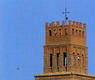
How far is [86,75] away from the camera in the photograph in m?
92.5

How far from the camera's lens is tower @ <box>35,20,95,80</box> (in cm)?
9206

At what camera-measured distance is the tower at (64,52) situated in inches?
3625

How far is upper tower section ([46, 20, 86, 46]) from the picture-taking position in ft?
306

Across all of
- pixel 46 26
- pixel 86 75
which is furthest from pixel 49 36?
pixel 86 75

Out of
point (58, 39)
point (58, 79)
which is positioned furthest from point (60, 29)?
point (58, 79)

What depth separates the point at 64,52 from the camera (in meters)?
92.9

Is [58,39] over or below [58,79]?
over

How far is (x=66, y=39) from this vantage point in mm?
93375

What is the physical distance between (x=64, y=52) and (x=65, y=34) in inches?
102

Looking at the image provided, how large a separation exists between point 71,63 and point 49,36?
18.0 feet

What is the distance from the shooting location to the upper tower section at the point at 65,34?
93250 millimetres

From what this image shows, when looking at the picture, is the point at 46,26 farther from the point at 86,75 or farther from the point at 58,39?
the point at 86,75

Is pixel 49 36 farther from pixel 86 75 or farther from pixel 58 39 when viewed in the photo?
pixel 86 75

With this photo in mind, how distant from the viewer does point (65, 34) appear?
93625mm
